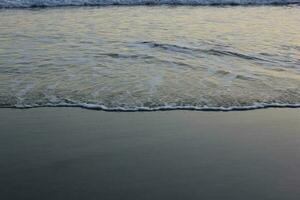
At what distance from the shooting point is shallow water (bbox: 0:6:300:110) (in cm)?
775

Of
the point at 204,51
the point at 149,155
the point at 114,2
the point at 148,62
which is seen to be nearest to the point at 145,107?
the point at 149,155

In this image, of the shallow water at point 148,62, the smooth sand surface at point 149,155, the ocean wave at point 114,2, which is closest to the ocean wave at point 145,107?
the shallow water at point 148,62

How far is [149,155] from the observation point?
566cm

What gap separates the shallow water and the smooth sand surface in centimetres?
61

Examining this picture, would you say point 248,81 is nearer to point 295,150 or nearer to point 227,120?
point 227,120

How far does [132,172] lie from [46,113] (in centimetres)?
219

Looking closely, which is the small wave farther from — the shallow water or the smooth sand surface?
the smooth sand surface

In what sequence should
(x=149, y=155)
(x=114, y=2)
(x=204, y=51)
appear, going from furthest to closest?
(x=114, y=2)
(x=204, y=51)
(x=149, y=155)

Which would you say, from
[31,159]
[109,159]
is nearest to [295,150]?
[109,159]

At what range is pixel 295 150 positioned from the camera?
5879 mm

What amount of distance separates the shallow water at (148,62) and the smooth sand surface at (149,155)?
611mm

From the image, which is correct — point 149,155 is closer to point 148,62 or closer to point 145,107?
point 145,107

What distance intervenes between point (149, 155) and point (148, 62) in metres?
4.66

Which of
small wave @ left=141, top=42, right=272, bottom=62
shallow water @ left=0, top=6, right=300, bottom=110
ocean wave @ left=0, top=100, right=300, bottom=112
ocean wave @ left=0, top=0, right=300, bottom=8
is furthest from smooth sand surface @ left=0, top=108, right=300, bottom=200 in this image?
ocean wave @ left=0, top=0, right=300, bottom=8
